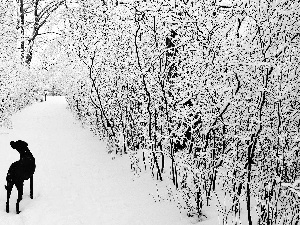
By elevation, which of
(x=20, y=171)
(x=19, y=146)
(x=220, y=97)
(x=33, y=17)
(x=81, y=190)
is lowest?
(x=81, y=190)

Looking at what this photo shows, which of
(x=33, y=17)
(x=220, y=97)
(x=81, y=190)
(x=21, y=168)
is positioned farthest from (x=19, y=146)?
(x=33, y=17)

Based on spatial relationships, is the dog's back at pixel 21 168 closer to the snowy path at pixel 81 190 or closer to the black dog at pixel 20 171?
the black dog at pixel 20 171

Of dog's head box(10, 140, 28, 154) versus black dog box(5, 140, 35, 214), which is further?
dog's head box(10, 140, 28, 154)

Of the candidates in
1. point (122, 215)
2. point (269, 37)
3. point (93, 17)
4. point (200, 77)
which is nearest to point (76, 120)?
point (93, 17)

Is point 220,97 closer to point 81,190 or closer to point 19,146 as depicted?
point 81,190

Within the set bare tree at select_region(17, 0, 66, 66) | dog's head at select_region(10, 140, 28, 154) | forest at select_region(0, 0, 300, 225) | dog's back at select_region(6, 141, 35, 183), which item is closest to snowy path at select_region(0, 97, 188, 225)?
forest at select_region(0, 0, 300, 225)

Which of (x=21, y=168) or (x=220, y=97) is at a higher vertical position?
(x=220, y=97)

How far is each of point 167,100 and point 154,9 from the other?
1.64m

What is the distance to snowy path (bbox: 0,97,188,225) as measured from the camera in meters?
5.04

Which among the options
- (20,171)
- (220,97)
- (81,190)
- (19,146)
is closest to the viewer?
(220,97)

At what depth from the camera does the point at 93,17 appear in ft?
29.9

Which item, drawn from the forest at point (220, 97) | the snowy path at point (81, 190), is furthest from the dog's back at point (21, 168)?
the forest at point (220, 97)

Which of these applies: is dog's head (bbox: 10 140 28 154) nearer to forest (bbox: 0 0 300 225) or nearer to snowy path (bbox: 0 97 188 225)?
snowy path (bbox: 0 97 188 225)

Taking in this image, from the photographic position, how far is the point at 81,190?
621 centimetres
